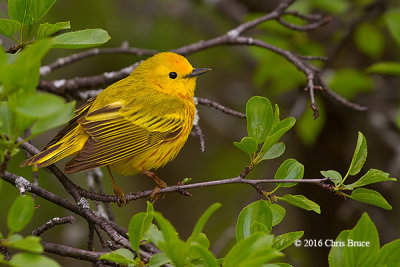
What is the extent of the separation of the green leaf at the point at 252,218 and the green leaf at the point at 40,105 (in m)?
0.91

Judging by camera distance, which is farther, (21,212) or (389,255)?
(389,255)

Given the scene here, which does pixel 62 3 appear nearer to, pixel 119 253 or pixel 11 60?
pixel 11 60

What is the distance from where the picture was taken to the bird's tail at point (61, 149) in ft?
8.26

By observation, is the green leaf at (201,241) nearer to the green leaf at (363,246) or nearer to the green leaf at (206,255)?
the green leaf at (206,255)

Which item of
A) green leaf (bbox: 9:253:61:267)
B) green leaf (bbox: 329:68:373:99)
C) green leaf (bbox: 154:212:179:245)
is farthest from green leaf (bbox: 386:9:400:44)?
green leaf (bbox: 9:253:61:267)

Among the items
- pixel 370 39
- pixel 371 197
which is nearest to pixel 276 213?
pixel 371 197

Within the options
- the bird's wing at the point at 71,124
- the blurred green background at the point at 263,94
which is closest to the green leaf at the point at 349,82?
the blurred green background at the point at 263,94

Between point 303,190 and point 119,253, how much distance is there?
4.16m

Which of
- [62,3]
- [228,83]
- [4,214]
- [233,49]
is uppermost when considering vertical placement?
[62,3]

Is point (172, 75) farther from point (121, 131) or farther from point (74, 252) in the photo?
point (74, 252)

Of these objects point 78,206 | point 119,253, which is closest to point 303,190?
point 78,206

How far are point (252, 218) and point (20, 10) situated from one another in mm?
1241

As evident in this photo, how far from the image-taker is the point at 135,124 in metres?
3.42

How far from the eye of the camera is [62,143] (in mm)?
2943
